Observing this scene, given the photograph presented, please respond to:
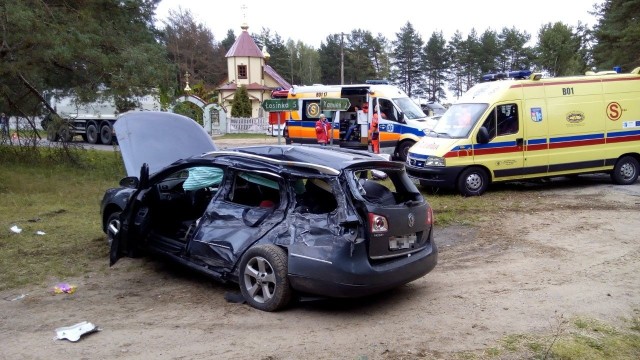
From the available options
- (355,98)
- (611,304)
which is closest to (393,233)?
(611,304)

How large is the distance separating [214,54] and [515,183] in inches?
2431

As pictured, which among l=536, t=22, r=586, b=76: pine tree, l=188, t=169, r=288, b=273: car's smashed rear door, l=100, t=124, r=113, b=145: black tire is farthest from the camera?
l=536, t=22, r=586, b=76: pine tree

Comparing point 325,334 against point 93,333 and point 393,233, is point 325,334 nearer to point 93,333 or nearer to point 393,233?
point 393,233

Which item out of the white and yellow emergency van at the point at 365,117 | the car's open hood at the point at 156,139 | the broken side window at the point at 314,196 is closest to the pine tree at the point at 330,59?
the white and yellow emergency van at the point at 365,117

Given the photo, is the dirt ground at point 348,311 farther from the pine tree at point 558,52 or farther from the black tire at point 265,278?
the pine tree at point 558,52

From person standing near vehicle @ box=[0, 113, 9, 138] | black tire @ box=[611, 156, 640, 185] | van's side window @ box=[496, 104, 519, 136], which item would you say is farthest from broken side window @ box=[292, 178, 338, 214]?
person standing near vehicle @ box=[0, 113, 9, 138]

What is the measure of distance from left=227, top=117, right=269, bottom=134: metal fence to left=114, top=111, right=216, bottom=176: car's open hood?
33270 mm

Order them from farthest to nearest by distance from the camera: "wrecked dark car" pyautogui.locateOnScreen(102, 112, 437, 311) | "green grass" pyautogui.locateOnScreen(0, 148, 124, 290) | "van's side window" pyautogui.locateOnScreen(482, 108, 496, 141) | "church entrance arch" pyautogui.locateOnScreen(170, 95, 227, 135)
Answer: "church entrance arch" pyautogui.locateOnScreen(170, 95, 227, 135) < "van's side window" pyautogui.locateOnScreen(482, 108, 496, 141) < "green grass" pyautogui.locateOnScreen(0, 148, 124, 290) < "wrecked dark car" pyautogui.locateOnScreen(102, 112, 437, 311)

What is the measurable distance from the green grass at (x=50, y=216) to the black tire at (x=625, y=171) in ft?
37.6

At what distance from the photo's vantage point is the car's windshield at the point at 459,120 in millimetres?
12564

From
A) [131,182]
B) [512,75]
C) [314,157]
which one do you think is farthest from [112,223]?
[512,75]

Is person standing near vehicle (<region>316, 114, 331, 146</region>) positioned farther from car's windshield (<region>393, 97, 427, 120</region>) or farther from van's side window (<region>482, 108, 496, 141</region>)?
van's side window (<region>482, 108, 496, 141</region>)

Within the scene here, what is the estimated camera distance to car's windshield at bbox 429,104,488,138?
12564 mm

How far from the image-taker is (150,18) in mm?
18031
